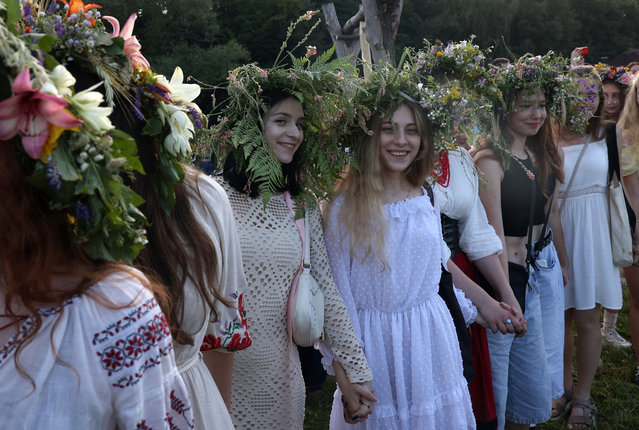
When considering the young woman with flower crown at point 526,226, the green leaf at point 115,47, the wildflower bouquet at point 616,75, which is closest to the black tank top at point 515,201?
the young woman with flower crown at point 526,226

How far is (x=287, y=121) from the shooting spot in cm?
268

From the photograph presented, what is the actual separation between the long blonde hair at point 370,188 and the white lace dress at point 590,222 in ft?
6.39

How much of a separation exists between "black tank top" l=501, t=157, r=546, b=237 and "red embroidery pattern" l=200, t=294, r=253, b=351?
2.18 metres

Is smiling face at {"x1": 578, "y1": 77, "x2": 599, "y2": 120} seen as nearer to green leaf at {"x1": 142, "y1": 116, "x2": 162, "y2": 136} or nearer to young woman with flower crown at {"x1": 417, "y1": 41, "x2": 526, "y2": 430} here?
young woman with flower crown at {"x1": 417, "y1": 41, "x2": 526, "y2": 430}

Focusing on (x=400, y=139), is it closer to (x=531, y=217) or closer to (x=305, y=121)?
(x=305, y=121)

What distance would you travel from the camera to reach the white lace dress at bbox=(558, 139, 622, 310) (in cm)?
445

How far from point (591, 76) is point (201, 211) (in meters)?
3.94

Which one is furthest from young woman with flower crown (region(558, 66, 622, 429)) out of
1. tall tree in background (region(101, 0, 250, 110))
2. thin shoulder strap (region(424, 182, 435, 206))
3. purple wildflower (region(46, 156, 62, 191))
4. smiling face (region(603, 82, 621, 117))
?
tall tree in background (region(101, 0, 250, 110))

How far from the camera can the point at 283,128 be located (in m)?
2.66

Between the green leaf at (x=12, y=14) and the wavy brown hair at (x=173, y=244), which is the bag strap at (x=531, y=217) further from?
the green leaf at (x=12, y=14)

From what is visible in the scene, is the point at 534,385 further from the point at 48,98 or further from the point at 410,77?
the point at 48,98

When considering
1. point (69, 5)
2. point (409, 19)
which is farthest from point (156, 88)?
point (409, 19)

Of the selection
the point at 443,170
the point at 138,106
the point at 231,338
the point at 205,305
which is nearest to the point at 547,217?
the point at 443,170

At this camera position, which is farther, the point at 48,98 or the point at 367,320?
the point at 367,320
